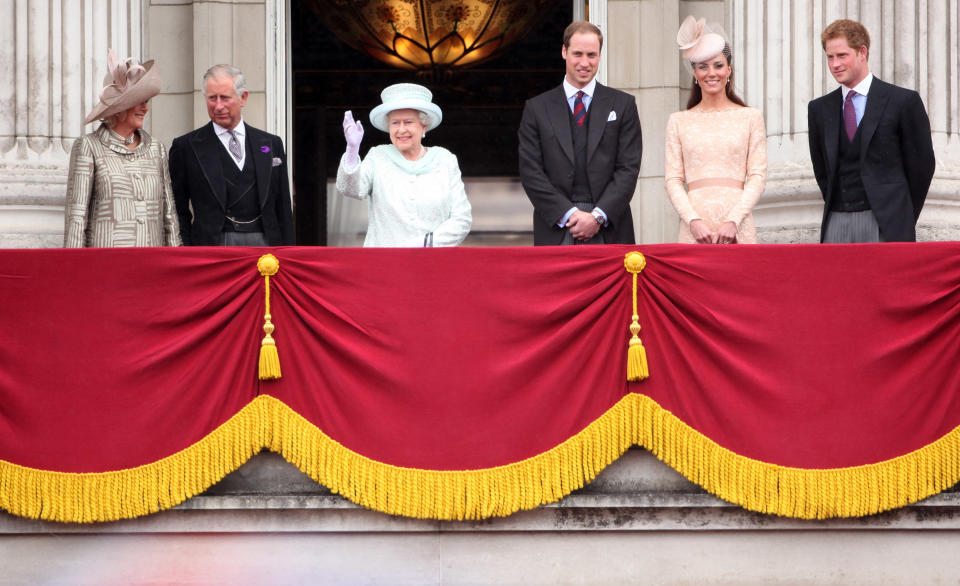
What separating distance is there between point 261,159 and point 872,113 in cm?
329

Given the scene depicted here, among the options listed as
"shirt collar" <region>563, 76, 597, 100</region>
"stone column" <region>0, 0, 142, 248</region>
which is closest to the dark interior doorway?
"stone column" <region>0, 0, 142, 248</region>

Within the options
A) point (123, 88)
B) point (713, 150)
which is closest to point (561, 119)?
point (713, 150)

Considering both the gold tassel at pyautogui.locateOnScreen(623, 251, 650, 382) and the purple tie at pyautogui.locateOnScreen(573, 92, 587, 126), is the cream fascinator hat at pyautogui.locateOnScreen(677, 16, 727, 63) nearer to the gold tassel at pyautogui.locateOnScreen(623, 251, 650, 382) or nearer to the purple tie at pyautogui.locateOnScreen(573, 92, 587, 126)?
the purple tie at pyautogui.locateOnScreen(573, 92, 587, 126)

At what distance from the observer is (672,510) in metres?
7.00

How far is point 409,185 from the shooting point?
7.71m

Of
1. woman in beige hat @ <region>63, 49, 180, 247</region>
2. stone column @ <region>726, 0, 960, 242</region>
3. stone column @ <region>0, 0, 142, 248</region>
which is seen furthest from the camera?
stone column @ <region>726, 0, 960, 242</region>

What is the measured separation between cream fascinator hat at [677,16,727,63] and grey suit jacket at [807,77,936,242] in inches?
26.9

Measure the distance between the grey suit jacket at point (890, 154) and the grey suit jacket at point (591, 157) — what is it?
1.03m

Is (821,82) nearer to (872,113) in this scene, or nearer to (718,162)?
(872,113)

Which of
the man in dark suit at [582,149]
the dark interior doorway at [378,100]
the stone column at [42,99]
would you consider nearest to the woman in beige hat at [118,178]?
the stone column at [42,99]

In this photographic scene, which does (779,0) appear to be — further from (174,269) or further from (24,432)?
(24,432)

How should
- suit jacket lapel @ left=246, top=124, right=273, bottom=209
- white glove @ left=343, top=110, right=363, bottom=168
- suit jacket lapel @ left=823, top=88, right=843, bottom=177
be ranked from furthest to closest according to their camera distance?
suit jacket lapel @ left=246, top=124, right=273, bottom=209
suit jacket lapel @ left=823, top=88, right=843, bottom=177
white glove @ left=343, top=110, right=363, bottom=168

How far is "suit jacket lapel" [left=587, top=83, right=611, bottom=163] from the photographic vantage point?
7746mm

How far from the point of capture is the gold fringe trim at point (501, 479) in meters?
6.94
